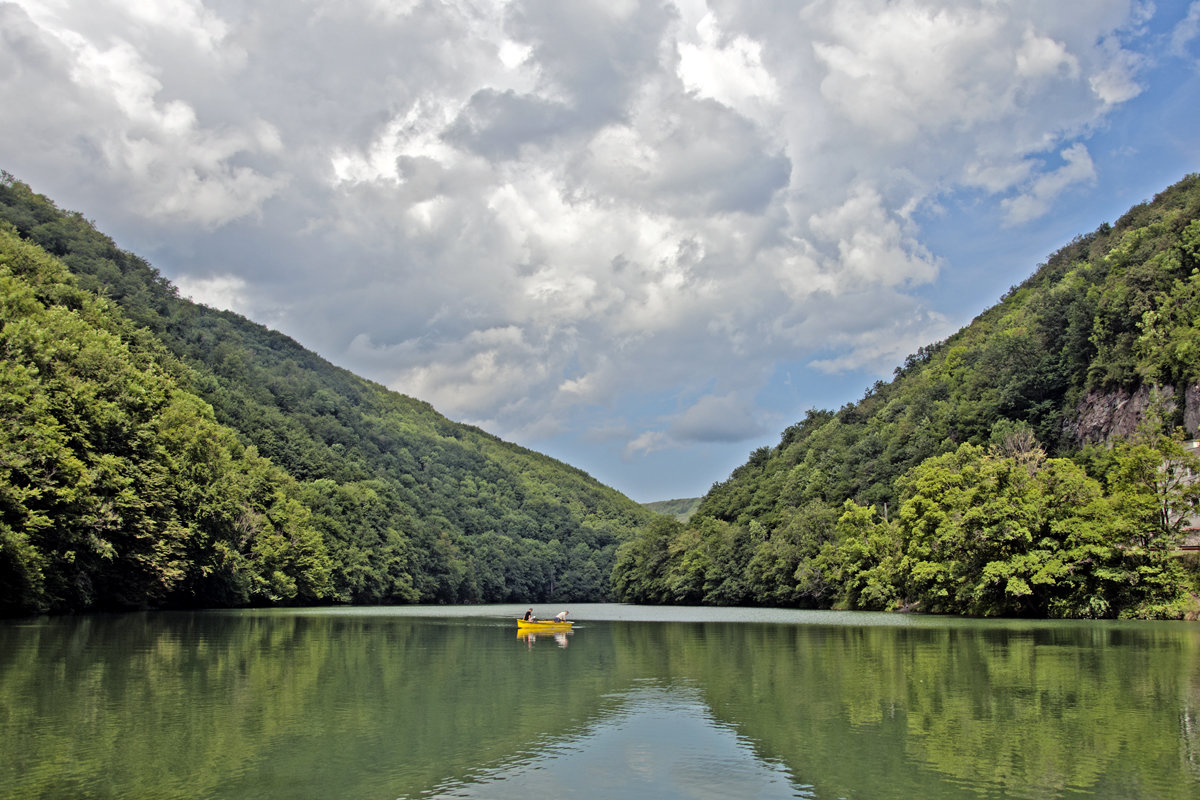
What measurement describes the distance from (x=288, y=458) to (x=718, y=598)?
6679 cm

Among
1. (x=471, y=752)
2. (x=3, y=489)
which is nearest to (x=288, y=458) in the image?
(x=3, y=489)

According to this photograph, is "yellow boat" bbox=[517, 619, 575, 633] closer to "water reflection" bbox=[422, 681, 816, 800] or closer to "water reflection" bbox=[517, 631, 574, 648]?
"water reflection" bbox=[517, 631, 574, 648]

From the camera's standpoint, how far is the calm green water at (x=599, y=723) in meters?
13.4

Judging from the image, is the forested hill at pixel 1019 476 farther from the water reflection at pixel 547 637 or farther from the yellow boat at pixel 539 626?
the water reflection at pixel 547 637

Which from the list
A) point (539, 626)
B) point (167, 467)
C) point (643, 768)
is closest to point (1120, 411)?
point (539, 626)

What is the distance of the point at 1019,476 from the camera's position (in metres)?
57.8

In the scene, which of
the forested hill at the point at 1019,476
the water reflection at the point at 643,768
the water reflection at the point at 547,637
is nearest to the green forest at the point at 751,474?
the forested hill at the point at 1019,476

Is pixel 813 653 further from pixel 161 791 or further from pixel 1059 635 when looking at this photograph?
pixel 161 791

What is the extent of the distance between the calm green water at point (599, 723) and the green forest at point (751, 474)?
2097 centimetres

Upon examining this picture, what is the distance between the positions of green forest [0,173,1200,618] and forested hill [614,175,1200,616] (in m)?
0.26

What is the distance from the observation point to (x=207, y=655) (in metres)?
31.8

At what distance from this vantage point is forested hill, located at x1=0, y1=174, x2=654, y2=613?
5162 centimetres

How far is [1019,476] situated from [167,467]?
6368cm

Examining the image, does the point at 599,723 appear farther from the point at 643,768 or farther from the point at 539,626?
the point at 539,626
